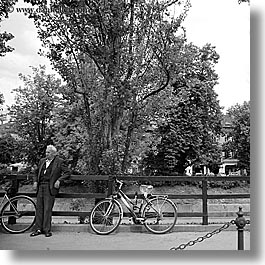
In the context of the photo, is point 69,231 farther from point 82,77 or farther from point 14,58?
point 14,58

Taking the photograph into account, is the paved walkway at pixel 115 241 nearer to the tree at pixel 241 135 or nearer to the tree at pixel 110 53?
the tree at pixel 241 135

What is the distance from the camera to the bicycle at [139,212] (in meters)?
4.30

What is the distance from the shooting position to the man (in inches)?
166

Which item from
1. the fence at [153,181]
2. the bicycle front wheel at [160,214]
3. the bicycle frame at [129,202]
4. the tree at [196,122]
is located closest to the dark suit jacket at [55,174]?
the fence at [153,181]

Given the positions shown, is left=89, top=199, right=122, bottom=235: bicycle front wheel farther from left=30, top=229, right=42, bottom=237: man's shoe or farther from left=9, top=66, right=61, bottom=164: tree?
left=9, top=66, right=61, bottom=164: tree

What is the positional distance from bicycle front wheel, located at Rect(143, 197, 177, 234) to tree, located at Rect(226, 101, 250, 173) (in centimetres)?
102

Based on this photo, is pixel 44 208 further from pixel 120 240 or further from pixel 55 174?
pixel 120 240

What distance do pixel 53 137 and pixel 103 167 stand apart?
2.14 meters

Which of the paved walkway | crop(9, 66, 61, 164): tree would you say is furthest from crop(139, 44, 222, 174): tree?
the paved walkway

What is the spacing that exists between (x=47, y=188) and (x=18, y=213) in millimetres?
550

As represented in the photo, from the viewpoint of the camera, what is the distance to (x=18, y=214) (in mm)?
4434

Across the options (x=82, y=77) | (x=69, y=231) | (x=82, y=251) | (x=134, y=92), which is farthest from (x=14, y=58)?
(x=82, y=251)

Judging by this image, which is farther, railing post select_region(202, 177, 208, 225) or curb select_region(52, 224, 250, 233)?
railing post select_region(202, 177, 208, 225)

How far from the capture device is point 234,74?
496 centimetres
